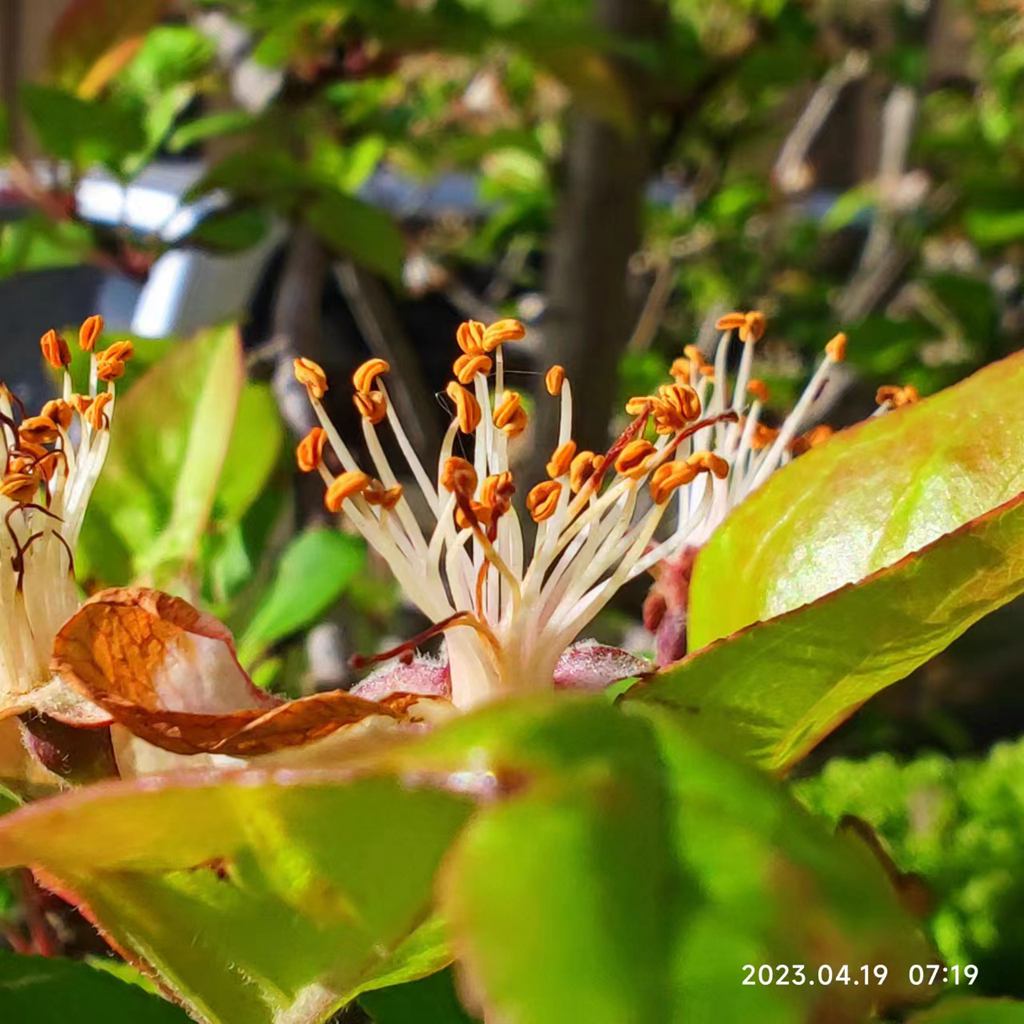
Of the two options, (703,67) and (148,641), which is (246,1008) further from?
(703,67)

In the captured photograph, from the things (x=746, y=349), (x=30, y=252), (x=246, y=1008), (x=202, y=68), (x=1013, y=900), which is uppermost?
(x=202, y=68)

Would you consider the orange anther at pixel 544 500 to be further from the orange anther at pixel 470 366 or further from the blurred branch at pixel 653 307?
the blurred branch at pixel 653 307

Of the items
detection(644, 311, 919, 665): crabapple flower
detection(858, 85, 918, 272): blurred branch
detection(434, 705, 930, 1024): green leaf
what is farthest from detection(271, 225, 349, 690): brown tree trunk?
detection(858, 85, 918, 272): blurred branch

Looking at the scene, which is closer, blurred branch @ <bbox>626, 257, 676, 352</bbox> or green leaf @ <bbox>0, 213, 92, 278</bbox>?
green leaf @ <bbox>0, 213, 92, 278</bbox>

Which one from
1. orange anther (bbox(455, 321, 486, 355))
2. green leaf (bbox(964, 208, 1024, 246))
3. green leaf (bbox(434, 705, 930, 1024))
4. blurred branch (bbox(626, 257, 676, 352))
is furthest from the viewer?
blurred branch (bbox(626, 257, 676, 352))

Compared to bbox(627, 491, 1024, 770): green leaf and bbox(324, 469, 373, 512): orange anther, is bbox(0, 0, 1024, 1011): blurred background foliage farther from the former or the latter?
bbox(627, 491, 1024, 770): green leaf

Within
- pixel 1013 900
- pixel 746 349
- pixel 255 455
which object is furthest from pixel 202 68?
pixel 1013 900
